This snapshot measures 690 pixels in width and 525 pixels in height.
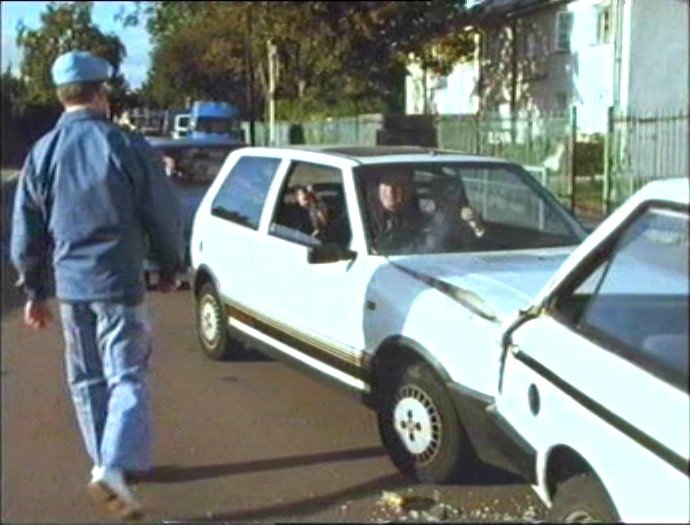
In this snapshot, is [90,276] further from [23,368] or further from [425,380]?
[425,380]

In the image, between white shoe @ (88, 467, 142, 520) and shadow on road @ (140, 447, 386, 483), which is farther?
shadow on road @ (140, 447, 386, 483)

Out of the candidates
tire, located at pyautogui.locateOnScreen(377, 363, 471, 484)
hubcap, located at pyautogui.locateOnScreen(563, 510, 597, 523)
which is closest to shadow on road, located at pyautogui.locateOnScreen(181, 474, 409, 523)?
tire, located at pyautogui.locateOnScreen(377, 363, 471, 484)

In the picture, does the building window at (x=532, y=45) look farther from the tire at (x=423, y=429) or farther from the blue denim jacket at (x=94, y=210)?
the blue denim jacket at (x=94, y=210)

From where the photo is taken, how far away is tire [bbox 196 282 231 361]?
708cm

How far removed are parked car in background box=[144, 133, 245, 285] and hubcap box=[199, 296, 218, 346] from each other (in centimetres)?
41

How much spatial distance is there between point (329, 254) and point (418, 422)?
41.0 inches

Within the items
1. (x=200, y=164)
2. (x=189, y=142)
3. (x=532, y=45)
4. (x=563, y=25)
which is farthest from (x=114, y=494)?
→ (x=532, y=45)

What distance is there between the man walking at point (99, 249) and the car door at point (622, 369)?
1.15m

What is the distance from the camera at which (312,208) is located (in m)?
6.40

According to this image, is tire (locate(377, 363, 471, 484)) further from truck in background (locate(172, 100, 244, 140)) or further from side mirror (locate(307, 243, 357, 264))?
truck in background (locate(172, 100, 244, 140))

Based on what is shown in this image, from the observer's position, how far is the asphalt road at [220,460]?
13.8 ft

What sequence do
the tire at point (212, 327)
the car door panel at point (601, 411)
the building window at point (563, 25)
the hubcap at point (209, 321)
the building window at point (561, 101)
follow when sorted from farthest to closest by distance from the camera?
the building window at point (561, 101)
the hubcap at point (209, 321)
the tire at point (212, 327)
the building window at point (563, 25)
the car door panel at point (601, 411)

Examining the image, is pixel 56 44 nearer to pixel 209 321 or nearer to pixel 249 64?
pixel 249 64

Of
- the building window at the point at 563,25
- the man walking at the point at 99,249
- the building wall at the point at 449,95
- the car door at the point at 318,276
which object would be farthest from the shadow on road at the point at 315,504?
the building wall at the point at 449,95
